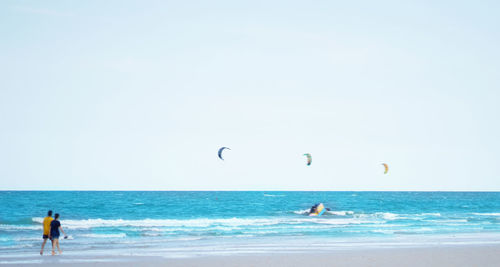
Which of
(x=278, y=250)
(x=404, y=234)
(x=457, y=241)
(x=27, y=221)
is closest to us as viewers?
(x=278, y=250)

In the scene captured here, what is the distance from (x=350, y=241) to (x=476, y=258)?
563 centimetres

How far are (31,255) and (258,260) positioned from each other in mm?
6704

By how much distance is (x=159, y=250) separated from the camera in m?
15.5

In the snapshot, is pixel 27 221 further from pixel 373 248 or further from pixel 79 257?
pixel 373 248

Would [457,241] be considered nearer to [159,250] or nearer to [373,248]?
[373,248]

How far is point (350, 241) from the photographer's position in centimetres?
1855

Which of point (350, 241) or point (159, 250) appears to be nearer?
point (159, 250)

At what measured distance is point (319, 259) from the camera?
13.3m

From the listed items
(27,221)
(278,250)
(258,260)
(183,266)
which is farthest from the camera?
(27,221)

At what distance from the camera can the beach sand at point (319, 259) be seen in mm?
12500

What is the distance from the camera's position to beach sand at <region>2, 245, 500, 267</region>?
12.5 metres

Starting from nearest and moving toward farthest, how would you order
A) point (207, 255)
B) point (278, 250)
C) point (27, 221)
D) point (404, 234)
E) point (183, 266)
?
point (183, 266) < point (207, 255) < point (278, 250) < point (404, 234) < point (27, 221)

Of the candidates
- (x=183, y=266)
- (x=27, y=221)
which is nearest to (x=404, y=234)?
(x=183, y=266)

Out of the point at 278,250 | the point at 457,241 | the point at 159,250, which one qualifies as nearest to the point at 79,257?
the point at 159,250
